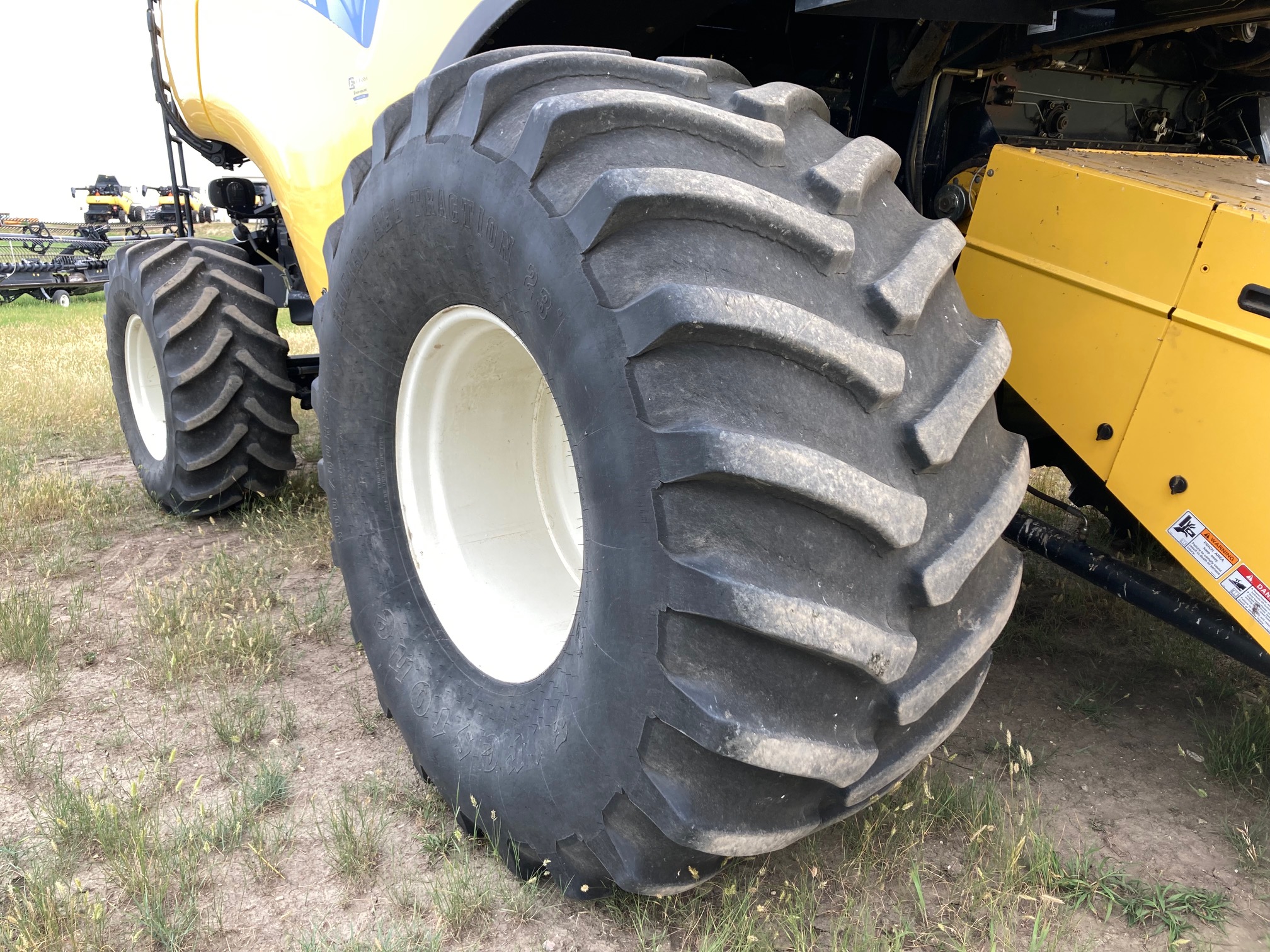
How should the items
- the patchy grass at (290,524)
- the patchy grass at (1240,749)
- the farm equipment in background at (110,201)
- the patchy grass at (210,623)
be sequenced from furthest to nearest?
1. the farm equipment in background at (110,201)
2. the patchy grass at (290,524)
3. the patchy grass at (210,623)
4. the patchy grass at (1240,749)

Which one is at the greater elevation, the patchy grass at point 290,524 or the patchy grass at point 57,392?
the patchy grass at point 290,524

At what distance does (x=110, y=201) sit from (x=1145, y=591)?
25.9 meters

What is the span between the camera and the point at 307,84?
250cm

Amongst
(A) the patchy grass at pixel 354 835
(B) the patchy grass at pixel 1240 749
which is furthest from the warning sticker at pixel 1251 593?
(A) the patchy grass at pixel 354 835

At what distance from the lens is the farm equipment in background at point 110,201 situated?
70.9ft

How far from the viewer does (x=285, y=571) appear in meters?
3.20

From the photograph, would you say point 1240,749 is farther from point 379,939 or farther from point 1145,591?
point 379,939

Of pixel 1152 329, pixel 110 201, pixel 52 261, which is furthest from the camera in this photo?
pixel 110 201

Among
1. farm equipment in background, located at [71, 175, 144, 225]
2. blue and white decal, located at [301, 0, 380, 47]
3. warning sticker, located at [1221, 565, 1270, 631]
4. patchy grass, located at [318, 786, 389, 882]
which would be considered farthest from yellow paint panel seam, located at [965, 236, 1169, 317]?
farm equipment in background, located at [71, 175, 144, 225]

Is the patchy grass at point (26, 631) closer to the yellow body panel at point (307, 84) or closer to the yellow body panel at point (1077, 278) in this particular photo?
the yellow body panel at point (307, 84)

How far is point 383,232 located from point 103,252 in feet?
56.2

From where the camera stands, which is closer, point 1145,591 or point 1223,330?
point 1223,330

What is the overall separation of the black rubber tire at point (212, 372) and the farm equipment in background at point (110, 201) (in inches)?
818

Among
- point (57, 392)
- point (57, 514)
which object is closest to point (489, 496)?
point (57, 514)
